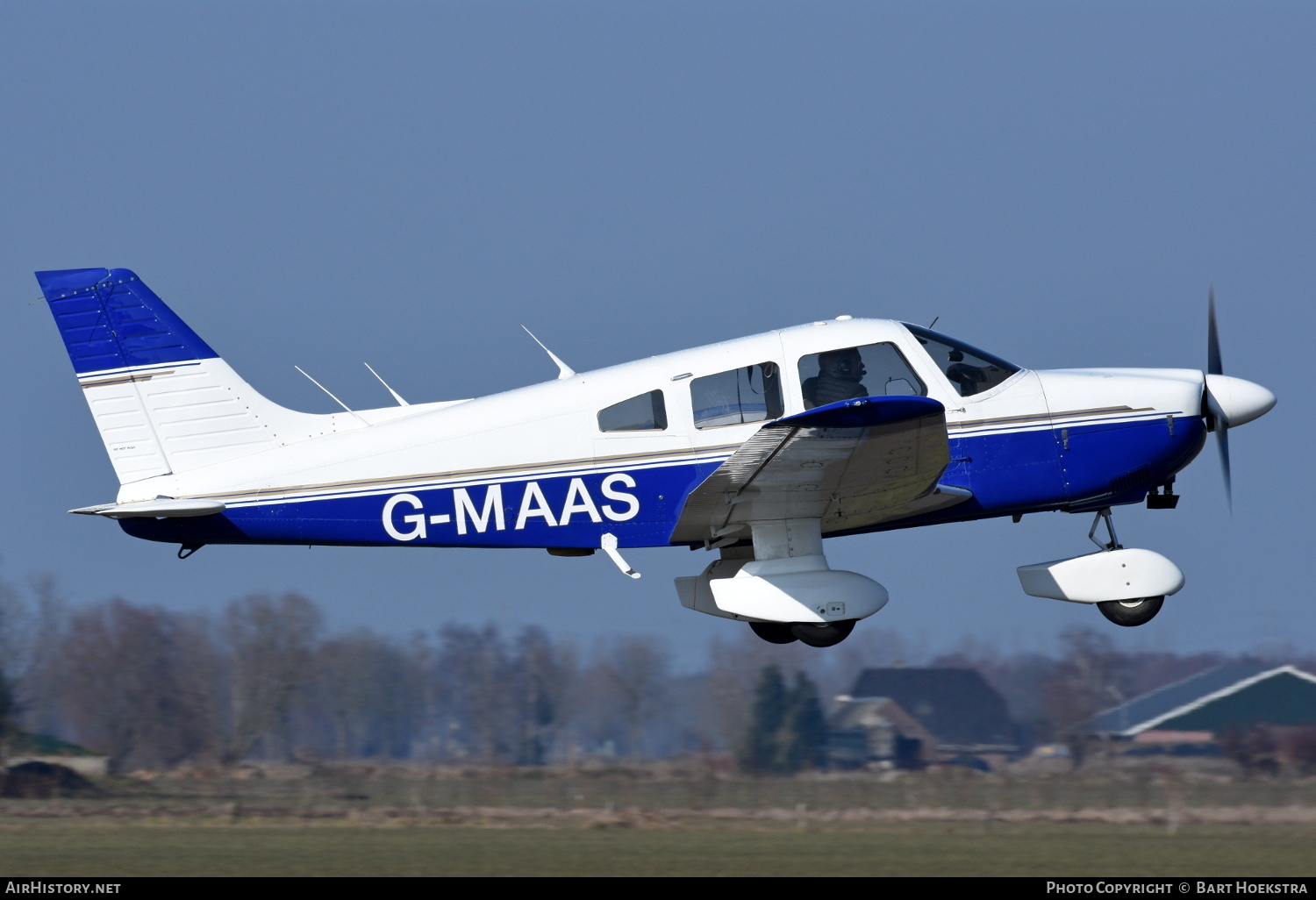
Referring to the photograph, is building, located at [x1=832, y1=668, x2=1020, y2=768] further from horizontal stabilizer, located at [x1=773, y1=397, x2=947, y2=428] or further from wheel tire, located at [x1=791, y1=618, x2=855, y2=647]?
horizontal stabilizer, located at [x1=773, y1=397, x2=947, y2=428]

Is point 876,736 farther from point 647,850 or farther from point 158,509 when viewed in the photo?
point 158,509

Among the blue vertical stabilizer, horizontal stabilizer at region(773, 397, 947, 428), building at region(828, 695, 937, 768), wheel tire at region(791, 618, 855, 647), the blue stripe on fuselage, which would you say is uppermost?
the blue vertical stabilizer

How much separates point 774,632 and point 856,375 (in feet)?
8.44

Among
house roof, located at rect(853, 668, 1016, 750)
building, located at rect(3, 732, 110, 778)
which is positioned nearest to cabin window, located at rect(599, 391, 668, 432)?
house roof, located at rect(853, 668, 1016, 750)

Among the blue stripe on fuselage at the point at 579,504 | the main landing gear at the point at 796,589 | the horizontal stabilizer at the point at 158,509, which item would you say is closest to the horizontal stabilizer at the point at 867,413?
the blue stripe on fuselage at the point at 579,504

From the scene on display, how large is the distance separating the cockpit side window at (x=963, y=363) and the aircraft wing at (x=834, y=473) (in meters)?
0.81

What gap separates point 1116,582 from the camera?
10.7 meters

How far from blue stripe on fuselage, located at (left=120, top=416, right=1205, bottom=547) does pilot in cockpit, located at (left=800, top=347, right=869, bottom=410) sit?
3.01 feet

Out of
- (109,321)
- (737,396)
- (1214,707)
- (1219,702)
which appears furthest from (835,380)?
(1219,702)

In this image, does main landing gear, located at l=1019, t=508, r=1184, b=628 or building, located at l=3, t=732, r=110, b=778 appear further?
building, located at l=3, t=732, r=110, b=778

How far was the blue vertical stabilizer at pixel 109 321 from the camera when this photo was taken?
10977 mm

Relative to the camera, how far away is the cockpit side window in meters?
10.6
